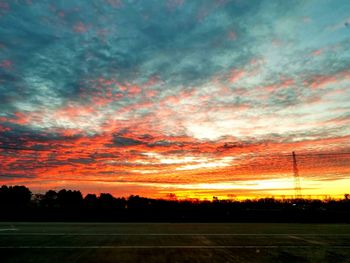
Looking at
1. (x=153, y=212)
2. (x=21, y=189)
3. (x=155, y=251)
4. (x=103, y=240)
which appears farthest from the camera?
(x=21, y=189)

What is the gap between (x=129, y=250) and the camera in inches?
522

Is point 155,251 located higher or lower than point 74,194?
lower

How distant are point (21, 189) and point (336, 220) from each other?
91.2m

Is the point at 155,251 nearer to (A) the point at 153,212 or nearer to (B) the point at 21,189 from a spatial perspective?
(A) the point at 153,212

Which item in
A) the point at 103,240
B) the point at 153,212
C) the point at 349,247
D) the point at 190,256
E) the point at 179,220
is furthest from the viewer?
the point at 153,212

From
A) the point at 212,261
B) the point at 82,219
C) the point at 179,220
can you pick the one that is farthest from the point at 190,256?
the point at 82,219

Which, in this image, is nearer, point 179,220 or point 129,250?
point 129,250

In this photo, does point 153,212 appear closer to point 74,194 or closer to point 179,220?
point 179,220

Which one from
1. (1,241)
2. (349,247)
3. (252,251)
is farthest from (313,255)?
(1,241)

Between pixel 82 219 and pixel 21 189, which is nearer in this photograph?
pixel 82 219

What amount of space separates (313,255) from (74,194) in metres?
104

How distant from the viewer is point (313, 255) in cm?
1258

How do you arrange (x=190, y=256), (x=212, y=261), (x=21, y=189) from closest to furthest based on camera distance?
(x=212, y=261) < (x=190, y=256) < (x=21, y=189)

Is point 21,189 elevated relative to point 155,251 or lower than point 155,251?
elevated
